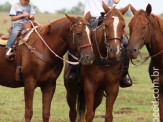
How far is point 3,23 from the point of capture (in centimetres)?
5094

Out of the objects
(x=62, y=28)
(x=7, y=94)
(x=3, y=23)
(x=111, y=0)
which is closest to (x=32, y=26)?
(x=62, y=28)

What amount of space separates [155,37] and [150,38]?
14cm

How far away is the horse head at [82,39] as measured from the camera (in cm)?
1006

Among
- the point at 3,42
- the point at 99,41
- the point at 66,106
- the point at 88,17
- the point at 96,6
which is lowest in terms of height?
the point at 66,106

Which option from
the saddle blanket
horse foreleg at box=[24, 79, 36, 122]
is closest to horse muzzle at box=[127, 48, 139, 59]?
horse foreleg at box=[24, 79, 36, 122]

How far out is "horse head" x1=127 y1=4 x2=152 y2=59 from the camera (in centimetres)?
1012

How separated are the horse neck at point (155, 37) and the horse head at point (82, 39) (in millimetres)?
Result: 1146

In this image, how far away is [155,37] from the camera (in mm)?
10508

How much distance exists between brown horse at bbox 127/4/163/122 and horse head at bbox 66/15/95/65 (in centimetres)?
72

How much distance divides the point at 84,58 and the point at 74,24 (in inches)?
29.9

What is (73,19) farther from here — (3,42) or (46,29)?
(3,42)

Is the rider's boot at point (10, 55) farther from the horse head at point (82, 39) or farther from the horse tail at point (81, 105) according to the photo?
the horse tail at point (81, 105)

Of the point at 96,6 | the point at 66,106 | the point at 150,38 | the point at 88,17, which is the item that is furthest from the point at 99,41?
the point at 66,106

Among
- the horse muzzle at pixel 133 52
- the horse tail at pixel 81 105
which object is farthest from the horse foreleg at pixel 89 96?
the horse tail at pixel 81 105
